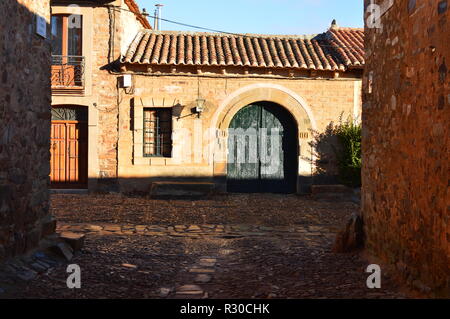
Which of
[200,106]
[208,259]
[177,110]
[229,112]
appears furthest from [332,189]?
[208,259]

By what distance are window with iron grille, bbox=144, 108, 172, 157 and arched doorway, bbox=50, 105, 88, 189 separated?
1644 millimetres

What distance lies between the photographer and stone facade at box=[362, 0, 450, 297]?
3.31 m

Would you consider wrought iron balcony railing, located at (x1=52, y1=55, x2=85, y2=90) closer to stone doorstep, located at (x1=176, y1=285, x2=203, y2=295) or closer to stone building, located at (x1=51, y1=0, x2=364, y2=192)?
stone building, located at (x1=51, y1=0, x2=364, y2=192)

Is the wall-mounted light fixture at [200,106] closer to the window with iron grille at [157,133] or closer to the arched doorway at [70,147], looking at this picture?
the window with iron grille at [157,133]

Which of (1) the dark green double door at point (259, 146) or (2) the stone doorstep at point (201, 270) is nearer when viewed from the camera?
(2) the stone doorstep at point (201, 270)

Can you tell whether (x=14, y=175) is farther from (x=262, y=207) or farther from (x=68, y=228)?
(x=262, y=207)

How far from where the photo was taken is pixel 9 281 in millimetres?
3871

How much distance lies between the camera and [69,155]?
1245 centimetres

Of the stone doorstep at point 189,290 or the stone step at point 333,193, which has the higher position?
the stone step at point 333,193

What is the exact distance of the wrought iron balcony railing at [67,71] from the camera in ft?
40.3

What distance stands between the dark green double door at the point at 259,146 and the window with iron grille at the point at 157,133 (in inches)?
66.2

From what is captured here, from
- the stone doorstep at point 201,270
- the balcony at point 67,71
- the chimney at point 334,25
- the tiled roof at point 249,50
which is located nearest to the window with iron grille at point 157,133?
the tiled roof at point 249,50

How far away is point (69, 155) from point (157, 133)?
8.02 ft

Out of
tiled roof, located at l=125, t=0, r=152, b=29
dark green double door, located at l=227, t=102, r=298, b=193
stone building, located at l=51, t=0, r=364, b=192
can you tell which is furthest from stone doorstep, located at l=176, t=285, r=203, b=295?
tiled roof, located at l=125, t=0, r=152, b=29
